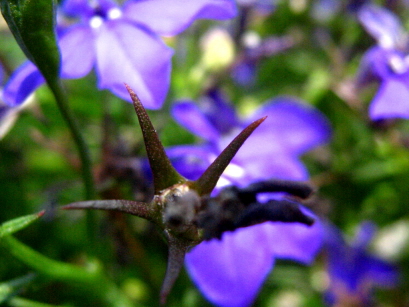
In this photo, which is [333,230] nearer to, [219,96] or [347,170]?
[347,170]

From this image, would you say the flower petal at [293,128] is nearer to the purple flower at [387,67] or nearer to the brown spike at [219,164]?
the purple flower at [387,67]

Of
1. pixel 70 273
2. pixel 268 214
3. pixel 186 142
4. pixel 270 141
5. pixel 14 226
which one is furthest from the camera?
pixel 186 142

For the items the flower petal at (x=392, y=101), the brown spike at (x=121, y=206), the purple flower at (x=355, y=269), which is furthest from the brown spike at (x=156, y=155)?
the purple flower at (x=355, y=269)

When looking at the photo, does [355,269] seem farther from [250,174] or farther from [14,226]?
[14,226]

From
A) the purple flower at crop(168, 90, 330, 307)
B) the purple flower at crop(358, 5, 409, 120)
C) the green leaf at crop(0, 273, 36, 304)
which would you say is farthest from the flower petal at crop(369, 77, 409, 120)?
the green leaf at crop(0, 273, 36, 304)

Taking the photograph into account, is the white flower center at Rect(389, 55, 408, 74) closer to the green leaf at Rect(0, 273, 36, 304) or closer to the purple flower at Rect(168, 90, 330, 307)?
the purple flower at Rect(168, 90, 330, 307)

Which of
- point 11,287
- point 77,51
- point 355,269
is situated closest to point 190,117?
point 77,51
